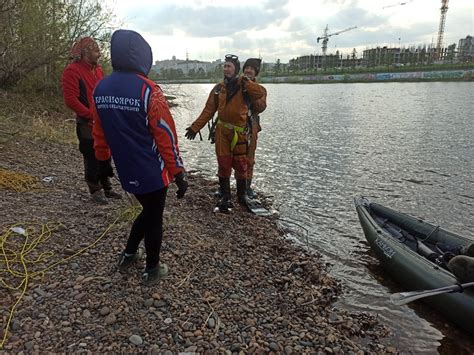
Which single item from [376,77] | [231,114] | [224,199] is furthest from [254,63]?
A: [376,77]

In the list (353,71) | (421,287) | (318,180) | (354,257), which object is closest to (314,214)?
(354,257)

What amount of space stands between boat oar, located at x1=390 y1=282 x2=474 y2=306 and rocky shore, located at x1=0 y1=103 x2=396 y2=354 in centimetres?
51

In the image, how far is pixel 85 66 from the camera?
5.46m

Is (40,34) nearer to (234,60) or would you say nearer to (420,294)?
(234,60)

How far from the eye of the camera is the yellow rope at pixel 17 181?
612 centimetres

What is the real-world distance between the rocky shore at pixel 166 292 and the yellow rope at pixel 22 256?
0.06 feet

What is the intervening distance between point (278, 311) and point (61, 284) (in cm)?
221

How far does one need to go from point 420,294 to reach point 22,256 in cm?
434

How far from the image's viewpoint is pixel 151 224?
3662 mm

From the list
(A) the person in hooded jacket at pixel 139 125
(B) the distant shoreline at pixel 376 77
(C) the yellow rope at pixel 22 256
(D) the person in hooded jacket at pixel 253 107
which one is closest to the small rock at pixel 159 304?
(A) the person in hooded jacket at pixel 139 125

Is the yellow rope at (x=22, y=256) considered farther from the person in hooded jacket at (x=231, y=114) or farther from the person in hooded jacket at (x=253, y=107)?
the person in hooded jacket at (x=253, y=107)

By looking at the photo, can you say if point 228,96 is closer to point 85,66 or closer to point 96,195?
point 85,66

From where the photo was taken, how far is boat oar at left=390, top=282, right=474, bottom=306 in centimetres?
432

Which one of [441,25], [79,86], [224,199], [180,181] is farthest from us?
[441,25]
